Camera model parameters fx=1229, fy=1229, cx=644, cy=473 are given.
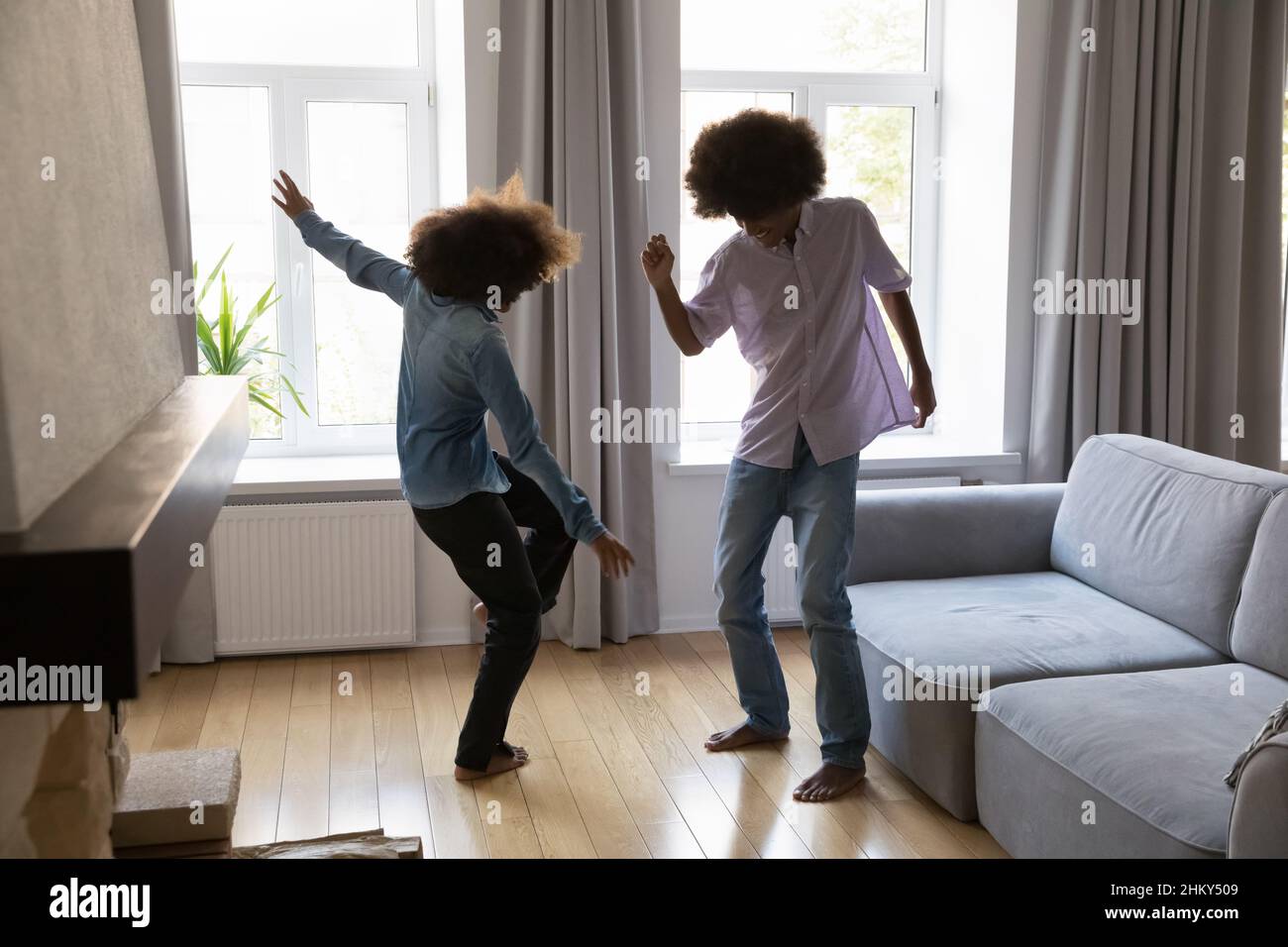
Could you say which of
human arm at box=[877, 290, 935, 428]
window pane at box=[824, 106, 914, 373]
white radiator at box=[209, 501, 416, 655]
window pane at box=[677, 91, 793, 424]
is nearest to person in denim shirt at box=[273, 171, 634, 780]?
human arm at box=[877, 290, 935, 428]

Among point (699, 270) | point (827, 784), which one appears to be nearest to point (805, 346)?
point (827, 784)

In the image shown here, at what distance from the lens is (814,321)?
2.95 metres

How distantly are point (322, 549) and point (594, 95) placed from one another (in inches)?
67.2

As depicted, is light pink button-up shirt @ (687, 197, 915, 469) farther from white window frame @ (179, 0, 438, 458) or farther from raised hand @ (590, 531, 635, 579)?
white window frame @ (179, 0, 438, 458)

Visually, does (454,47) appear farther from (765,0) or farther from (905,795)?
(905,795)

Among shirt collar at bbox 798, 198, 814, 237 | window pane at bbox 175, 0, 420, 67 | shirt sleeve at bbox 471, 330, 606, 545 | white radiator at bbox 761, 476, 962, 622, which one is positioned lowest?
white radiator at bbox 761, 476, 962, 622

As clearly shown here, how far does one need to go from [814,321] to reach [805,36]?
2.02 m

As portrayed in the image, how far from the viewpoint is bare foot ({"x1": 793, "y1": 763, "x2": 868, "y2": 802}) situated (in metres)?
2.94

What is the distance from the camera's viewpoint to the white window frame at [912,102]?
450 centimetres

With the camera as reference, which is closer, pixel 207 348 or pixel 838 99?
pixel 207 348

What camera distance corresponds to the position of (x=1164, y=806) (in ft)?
6.91

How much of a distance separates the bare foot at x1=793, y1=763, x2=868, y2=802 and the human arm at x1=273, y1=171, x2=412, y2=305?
1.52 meters

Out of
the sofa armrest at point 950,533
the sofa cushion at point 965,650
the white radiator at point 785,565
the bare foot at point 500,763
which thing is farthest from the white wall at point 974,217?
the bare foot at point 500,763
